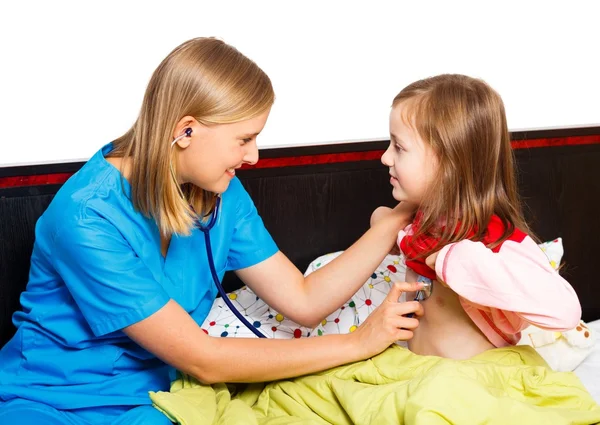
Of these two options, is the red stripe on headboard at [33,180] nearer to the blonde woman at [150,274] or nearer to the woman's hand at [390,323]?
the blonde woman at [150,274]

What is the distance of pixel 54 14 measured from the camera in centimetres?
204

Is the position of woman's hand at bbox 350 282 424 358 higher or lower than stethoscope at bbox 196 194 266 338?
lower

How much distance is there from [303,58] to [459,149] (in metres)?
0.92

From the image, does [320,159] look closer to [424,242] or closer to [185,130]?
[424,242]

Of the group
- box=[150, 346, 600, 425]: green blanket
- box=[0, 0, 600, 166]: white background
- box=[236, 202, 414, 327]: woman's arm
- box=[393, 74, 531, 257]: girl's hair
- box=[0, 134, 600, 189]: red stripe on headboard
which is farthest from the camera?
box=[0, 0, 600, 166]: white background

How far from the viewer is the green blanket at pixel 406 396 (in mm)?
1421

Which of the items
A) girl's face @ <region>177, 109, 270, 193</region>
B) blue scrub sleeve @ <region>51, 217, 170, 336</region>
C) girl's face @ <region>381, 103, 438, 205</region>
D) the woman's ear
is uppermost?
the woman's ear

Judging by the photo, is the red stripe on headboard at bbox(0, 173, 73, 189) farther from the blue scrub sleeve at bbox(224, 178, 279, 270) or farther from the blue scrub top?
the blue scrub sleeve at bbox(224, 178, 279, 270)

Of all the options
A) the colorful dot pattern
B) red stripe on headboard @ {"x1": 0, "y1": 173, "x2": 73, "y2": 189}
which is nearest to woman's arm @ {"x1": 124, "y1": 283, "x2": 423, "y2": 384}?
the colorful dot pattern

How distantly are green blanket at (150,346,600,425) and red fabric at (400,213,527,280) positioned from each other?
18cm

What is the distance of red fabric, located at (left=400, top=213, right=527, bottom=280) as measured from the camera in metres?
1.64

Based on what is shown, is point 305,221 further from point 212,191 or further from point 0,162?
point 0,162

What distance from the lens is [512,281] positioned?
152 centimetres

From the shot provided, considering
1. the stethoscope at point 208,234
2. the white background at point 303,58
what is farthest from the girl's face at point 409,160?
the white background at point 303,58
